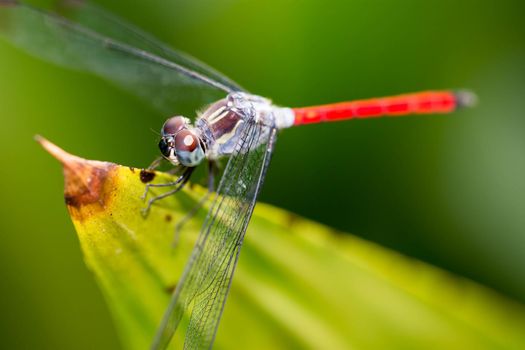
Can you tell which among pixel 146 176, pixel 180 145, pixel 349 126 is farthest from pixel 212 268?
pixel 349 126

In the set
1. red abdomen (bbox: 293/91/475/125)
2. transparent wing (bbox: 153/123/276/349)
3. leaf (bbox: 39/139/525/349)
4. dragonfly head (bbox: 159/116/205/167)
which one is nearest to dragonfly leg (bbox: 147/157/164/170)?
dragonfly head (bbox: 159/116/205/167)

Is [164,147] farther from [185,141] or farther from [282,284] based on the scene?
[282,284]

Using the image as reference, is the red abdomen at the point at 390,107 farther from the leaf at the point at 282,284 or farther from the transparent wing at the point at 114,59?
the leaf at the point at 282,284

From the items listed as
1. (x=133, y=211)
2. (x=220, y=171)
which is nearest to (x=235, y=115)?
(x=220, y=171)

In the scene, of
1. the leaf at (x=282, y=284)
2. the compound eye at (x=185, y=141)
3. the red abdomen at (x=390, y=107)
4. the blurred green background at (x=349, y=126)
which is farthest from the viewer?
the red abdomen at (x=390, y=107)

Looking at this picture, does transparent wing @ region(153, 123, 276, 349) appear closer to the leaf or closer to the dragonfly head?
the leaf

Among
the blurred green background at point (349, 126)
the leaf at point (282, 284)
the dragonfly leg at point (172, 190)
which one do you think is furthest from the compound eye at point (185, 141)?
the leaf at point (282, 284)

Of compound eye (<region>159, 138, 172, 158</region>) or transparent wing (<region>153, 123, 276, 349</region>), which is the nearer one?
transparent wing (<region>153, 123, 276, 349</region>)

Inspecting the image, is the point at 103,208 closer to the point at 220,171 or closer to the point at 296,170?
the point at 220,171
